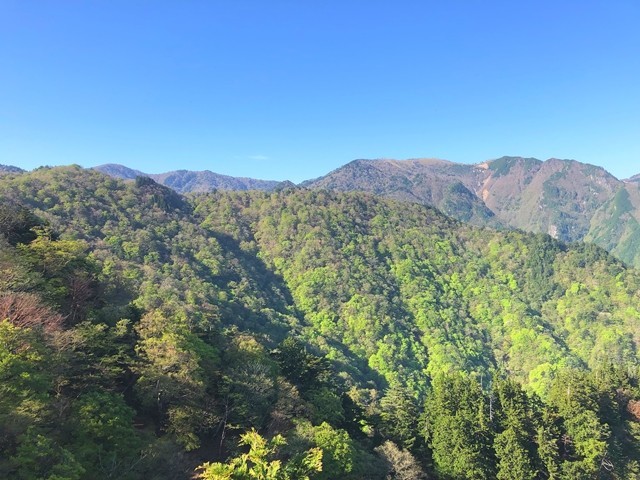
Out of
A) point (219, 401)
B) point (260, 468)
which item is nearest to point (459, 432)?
point (219, 401)

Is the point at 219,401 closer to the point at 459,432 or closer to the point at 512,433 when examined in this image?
the point at 459,432

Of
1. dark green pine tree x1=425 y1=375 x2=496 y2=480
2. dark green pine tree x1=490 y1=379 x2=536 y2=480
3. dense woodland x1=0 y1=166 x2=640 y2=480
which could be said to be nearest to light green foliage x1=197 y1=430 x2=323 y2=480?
dense woodland x1=0 y1=166 x2=640 y2=480

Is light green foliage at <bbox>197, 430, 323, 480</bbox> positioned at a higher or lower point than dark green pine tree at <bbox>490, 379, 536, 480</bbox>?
higher

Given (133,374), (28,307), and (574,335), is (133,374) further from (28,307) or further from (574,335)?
(574,335)

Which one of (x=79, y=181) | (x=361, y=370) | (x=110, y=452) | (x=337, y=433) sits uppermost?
(x=79, y=181)

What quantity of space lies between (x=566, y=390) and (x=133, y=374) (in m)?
47.0

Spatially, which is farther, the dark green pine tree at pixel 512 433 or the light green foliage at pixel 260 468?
the dark green pine tree at pixel 512 433

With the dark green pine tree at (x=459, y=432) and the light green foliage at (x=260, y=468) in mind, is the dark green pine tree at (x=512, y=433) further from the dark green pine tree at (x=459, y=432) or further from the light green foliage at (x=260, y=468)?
the light green foliage at (x=260, y=468)

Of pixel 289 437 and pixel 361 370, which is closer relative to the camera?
pixel 289 437

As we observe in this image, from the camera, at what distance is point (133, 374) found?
37500mm

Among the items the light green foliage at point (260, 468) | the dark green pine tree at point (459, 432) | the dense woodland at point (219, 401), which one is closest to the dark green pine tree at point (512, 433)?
the dense woodland at point (219, 401)

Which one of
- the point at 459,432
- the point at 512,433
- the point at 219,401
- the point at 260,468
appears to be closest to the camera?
the point at 260,468

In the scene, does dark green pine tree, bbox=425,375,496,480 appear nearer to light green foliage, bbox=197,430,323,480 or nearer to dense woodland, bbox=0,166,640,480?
dense woodland, bbox=0,166,640,480

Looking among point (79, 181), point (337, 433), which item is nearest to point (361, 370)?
point (337, 433)
